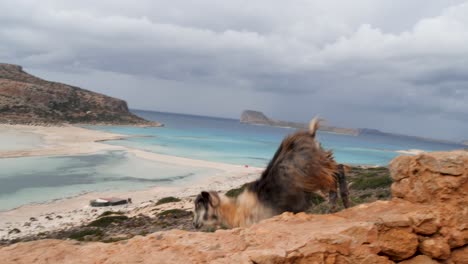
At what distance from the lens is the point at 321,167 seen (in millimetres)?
5973

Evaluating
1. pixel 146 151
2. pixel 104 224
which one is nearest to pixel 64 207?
pixel 104 224

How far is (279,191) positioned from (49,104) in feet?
423

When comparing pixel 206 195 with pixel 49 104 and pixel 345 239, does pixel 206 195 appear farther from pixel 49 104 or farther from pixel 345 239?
pixel 49 104

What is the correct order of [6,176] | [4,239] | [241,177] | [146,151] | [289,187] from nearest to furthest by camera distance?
[289,187] → [4,239] → [6,176] → [241,177] → [146,151]

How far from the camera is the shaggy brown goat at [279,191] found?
5773 millimetres

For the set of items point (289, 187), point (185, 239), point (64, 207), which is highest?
point (289, 187)

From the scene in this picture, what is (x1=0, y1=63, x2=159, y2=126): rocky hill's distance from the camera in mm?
105375

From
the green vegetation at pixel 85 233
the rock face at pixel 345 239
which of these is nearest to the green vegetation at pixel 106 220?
the green vegetation at pixel 85 233

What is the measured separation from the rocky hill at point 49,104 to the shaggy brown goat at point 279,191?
336ft

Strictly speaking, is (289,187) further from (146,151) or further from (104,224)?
(146,151)

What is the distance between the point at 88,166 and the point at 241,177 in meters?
19.2

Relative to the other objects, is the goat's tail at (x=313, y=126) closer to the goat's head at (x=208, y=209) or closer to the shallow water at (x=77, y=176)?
the goat's head at (x=208, y=209)

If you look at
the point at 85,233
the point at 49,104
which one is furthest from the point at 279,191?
the point at 49,104

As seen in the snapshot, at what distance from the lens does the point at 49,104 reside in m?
121
